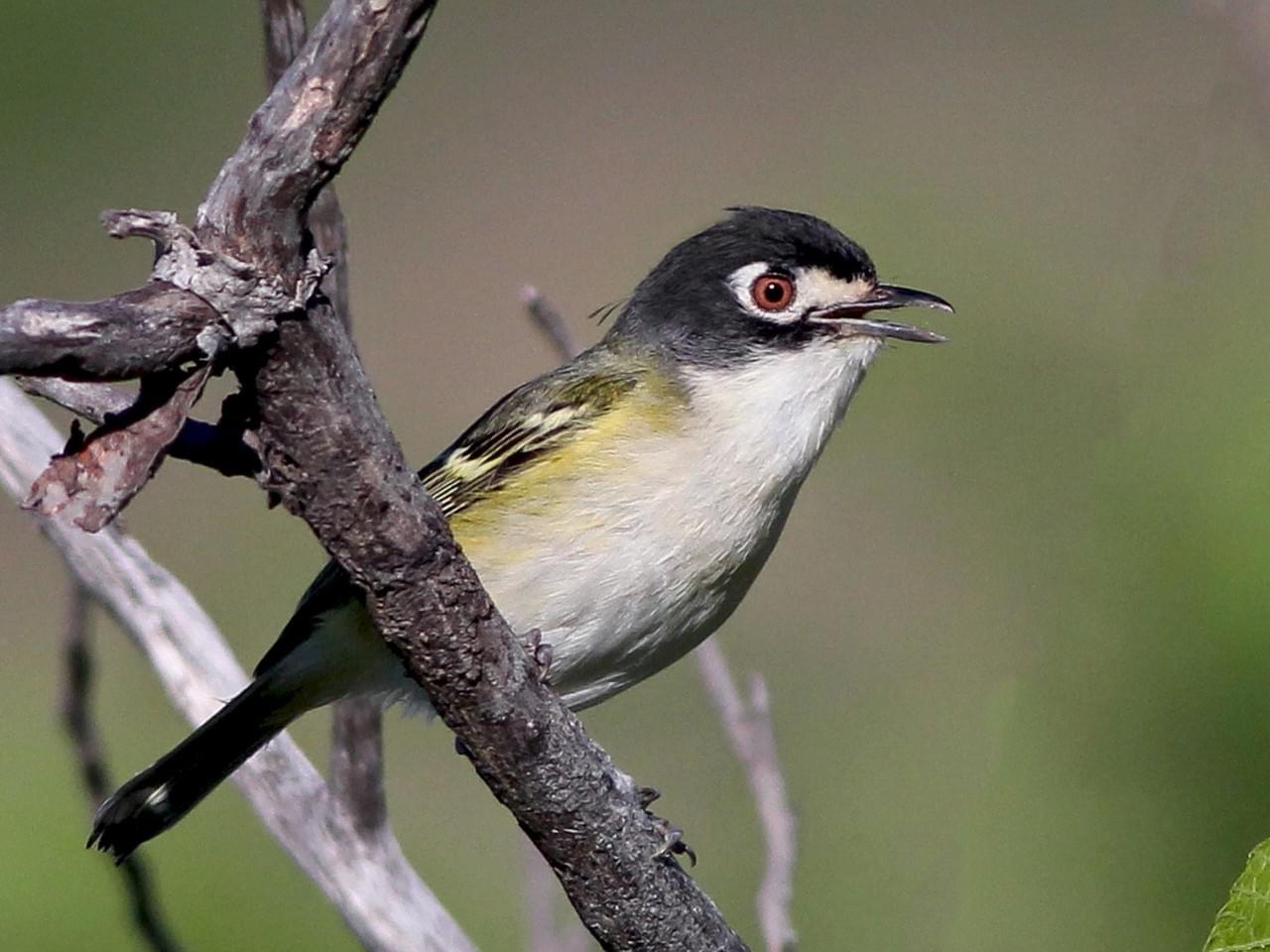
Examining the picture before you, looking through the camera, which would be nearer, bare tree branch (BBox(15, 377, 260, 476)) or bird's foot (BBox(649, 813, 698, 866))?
bare tree branch (BBox(15, 377, 260, 476))

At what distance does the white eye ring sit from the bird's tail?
1.28 m

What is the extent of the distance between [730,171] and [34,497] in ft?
41.7

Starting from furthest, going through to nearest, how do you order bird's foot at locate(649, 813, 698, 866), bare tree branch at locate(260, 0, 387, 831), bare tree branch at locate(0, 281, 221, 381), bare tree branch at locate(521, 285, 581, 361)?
bare tree branch at locate(521, 285, 581, 361) → bare tree branch at locate(260, 0, 387, 831) → bird's foot at locate(649, 813, 698, 866) → bare tree branch at locate(0, 281, 221, 381)

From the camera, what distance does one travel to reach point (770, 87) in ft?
51.6

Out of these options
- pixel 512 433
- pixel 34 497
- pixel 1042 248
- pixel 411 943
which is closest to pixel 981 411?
pixel 1042 248

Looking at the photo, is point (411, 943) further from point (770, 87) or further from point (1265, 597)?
point (770, 87)

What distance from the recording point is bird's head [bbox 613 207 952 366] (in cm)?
404

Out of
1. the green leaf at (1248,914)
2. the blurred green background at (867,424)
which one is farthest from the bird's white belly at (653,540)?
the green leaf at (1248,914)

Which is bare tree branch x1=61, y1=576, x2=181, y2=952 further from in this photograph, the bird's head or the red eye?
the red eye

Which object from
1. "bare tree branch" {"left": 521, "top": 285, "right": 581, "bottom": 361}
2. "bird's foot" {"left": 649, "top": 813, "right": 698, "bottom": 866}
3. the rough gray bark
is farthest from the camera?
"bare tree branch" {"left": 521, "top": 285, "right": 581, "bottom": 361}

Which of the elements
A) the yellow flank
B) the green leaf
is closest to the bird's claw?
the yellow flank

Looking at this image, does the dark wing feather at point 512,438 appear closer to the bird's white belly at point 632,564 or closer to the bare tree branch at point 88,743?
the bird's white belly at point 632,564

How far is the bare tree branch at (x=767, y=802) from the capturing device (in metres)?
3.45

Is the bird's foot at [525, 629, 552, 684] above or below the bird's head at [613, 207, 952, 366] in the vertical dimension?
below
